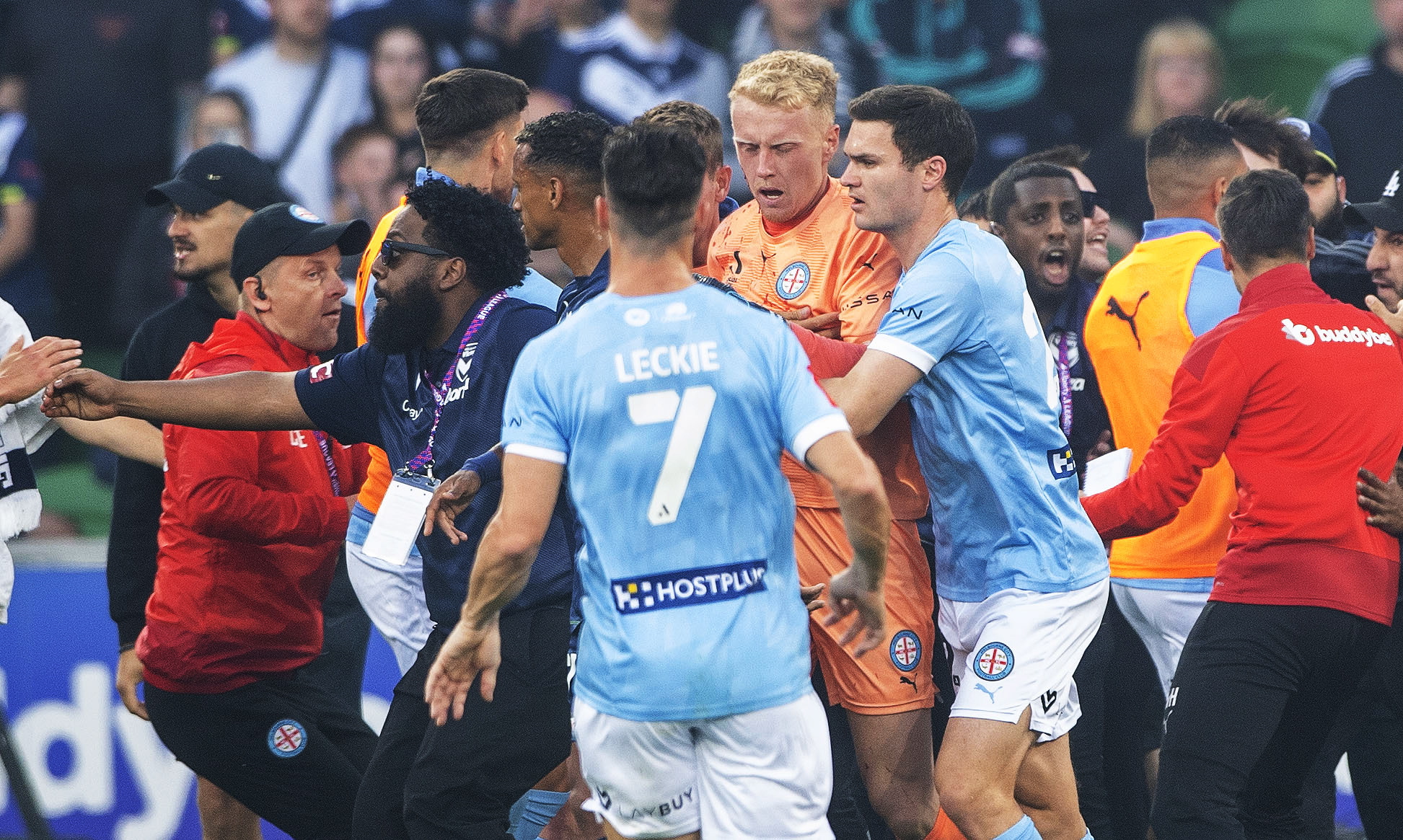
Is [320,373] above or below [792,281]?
below

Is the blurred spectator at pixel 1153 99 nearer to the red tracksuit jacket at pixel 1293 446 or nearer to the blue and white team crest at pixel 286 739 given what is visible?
the red tracksuit jacket at pixel 1293 446

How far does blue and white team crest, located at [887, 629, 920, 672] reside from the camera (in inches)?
192

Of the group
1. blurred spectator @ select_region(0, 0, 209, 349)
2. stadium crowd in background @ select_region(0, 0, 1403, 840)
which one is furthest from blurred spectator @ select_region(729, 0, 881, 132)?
blurred spectator @ select_region(0, 0, 209, 349)

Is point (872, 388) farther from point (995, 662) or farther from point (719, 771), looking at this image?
point (719, 771)

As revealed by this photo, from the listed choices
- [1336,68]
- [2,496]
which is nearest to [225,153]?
[2,496]

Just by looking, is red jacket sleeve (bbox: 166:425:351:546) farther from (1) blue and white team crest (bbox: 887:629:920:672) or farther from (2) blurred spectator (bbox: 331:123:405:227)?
(2) blurred spectator (bbox: 331:123:405:227)

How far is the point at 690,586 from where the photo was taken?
3678 millimetres

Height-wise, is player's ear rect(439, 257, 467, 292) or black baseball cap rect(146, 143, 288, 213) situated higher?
player's ear rect(439, 257, 467, 292)

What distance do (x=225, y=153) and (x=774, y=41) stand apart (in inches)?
173

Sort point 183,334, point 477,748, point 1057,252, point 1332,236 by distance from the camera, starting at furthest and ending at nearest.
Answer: point 1332,236, point 1057,252, point 183,334, point 477,748

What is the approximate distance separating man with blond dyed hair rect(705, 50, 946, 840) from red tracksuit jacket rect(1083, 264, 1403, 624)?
2.32 ft

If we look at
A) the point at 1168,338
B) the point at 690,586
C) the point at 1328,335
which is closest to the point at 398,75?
the point at 1168,338

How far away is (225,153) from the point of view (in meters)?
6.40

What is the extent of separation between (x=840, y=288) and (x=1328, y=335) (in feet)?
4.87
